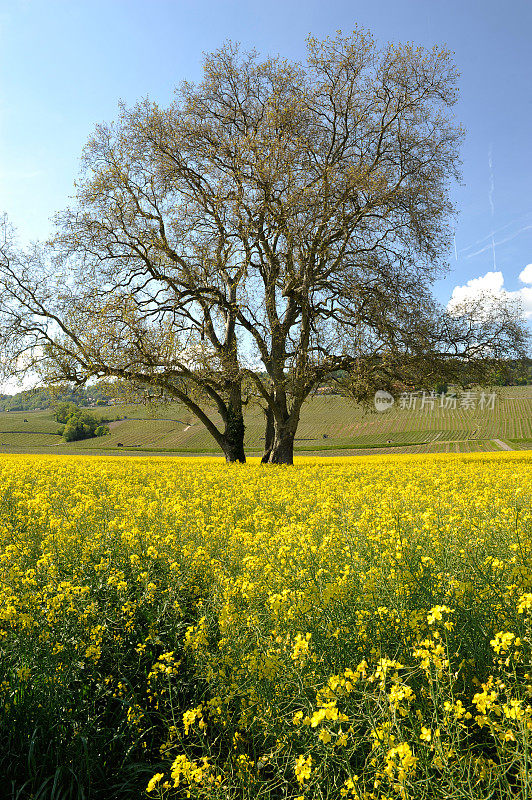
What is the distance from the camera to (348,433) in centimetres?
7188

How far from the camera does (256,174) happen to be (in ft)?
49.5

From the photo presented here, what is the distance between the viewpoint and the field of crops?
2.36 metres

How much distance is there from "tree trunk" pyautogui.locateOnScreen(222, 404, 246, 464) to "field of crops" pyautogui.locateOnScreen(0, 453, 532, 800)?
1443cm

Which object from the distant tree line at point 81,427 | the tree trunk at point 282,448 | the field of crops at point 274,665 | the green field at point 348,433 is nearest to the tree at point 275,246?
the tree trunk at point 282,448

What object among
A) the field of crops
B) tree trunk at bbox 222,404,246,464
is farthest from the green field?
the field of crops

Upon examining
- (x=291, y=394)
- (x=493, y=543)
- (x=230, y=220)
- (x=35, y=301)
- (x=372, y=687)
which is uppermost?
(x=230, y=220)

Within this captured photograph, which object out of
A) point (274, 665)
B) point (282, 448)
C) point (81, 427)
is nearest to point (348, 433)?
point (81, 427)

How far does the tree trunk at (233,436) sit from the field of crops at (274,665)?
1443 centimetres

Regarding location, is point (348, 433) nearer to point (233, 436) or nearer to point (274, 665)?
point (233, 436)

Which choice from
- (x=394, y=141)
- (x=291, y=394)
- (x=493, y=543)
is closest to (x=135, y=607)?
(x=493, y=543)

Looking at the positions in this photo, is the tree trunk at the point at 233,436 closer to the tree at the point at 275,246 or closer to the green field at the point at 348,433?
the tree at the point at 275,246

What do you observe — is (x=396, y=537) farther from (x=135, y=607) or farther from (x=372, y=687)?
(x=135, y=607)

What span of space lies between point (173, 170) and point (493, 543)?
17003 mm

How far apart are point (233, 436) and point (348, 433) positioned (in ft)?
175
